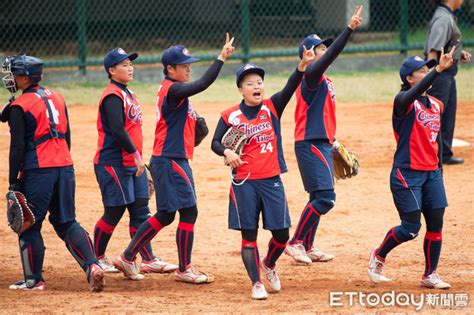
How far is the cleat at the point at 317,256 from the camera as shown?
23.9 feet

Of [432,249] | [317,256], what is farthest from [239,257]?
[432,249]

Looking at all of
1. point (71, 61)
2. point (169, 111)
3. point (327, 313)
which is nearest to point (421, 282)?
point (327, 313)

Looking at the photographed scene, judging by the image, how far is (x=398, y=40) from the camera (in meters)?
18.8

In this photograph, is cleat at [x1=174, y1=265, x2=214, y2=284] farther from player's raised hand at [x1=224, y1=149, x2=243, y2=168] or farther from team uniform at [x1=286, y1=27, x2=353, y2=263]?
player's raised hand at [x1=224, y1=149, x2=243, y2=168]

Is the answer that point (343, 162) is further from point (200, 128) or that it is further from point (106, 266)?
point (106, 266)

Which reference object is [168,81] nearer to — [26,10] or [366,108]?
[366,108]

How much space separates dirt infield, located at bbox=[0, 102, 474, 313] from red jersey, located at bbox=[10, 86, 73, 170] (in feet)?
3.09

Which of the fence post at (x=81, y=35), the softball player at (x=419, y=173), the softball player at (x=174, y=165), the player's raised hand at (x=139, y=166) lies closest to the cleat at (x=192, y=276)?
the softball player at (x=174, y=165)

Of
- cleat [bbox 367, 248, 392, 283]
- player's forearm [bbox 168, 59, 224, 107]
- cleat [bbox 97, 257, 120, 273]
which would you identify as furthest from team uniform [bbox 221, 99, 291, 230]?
cleat [bbox 97, 257, 120, 273]

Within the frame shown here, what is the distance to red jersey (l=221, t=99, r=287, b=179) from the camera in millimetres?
6172

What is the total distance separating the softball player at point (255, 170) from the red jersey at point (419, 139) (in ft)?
2.73

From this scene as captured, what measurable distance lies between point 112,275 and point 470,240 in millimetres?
3081

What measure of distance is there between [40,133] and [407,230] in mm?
2713

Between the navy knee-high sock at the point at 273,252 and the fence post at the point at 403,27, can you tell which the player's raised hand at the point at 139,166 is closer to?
the navy knee-high sock at the point at 273,252
